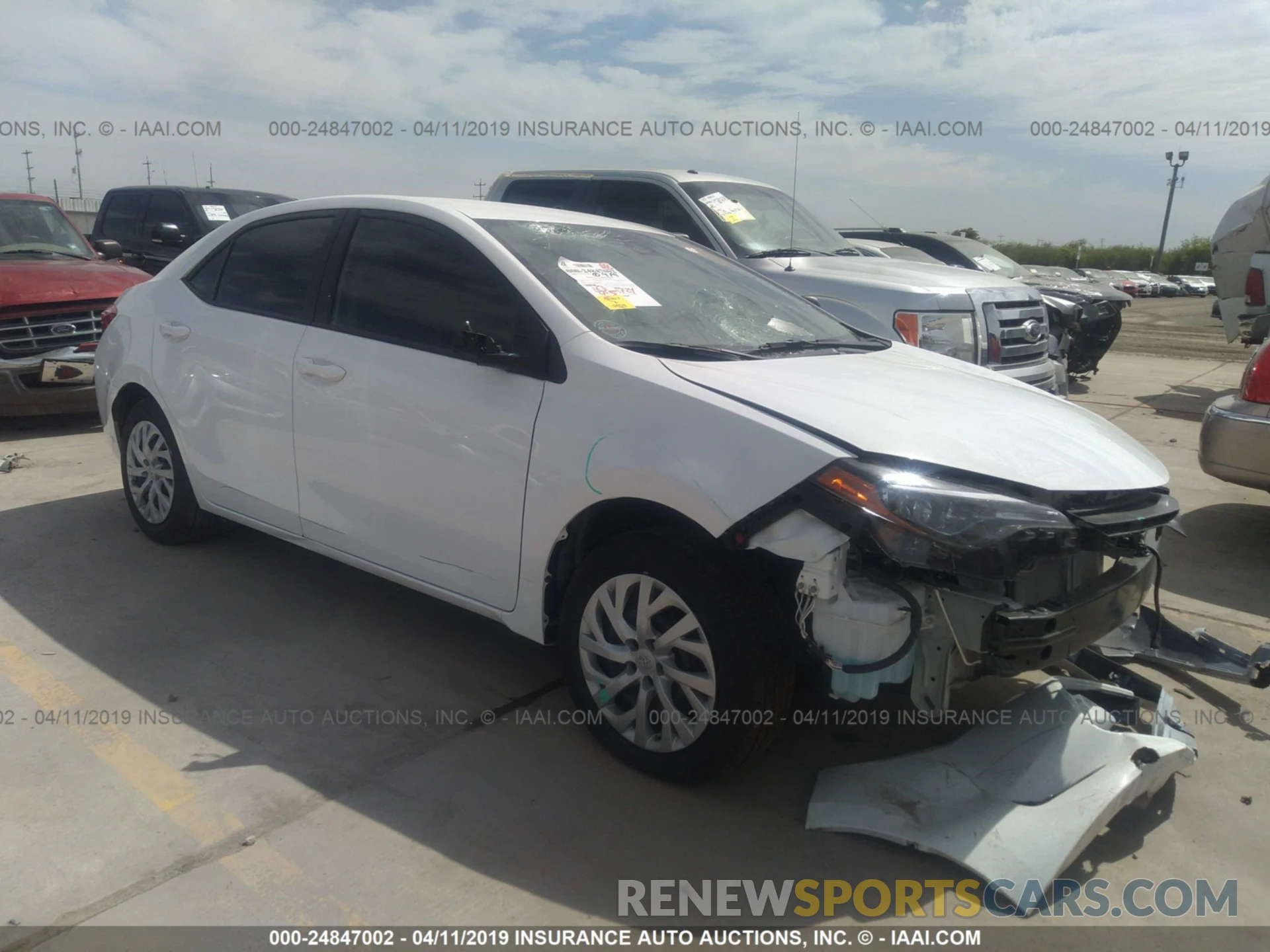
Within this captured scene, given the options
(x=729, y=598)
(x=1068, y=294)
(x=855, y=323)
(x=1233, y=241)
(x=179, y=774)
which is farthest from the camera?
(x=1068, y=294)

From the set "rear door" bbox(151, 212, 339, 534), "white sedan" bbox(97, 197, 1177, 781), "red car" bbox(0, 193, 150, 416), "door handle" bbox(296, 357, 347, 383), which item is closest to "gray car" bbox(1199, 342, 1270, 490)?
"white sedan" bbox(97, 197, 1177, 781)

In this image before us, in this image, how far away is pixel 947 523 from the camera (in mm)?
2623

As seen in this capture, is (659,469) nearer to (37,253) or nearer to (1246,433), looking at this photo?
(1246,433)

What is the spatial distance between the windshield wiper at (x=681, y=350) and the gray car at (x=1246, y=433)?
334 cm

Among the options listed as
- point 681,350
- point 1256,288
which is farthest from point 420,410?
point 1256,288

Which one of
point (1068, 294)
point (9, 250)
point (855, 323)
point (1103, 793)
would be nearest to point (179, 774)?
point (1103, 793)

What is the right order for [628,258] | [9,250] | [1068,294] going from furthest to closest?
1. [1068,294]
2. [9,250]
3. [628,258]

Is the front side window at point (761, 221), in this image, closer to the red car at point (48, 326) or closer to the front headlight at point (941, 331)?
the front headlight at point (941, 331)

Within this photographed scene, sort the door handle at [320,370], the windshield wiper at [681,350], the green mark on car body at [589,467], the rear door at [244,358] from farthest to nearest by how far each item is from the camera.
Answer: the rear door at [244,358]
the door handle at [320,370]
the windshield wiper at [681,350]
the green mark on car body at [589,467]

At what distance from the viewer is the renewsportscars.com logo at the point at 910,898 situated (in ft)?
8.70

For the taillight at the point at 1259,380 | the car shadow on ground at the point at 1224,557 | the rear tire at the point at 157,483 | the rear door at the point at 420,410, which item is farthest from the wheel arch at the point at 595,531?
the taillight at the point at 1259,380

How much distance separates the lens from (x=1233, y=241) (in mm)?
11453

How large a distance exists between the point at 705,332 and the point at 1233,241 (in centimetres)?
1045

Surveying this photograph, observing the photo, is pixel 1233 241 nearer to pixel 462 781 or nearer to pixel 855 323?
pixel 855 323
